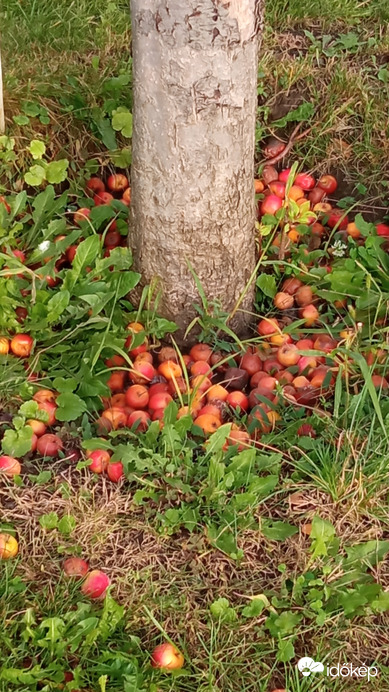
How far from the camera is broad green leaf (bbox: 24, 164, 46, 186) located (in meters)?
3.22

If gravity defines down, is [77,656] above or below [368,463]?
below

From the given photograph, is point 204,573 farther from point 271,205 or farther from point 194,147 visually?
point 271,205

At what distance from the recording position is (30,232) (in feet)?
10.3

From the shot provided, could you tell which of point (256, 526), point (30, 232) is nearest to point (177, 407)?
point (256, 526)

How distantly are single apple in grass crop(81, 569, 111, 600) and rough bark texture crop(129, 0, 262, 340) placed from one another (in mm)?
1068

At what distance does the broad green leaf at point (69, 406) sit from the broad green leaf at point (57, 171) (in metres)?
1.02

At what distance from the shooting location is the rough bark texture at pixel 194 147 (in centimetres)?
240

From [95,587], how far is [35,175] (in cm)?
170

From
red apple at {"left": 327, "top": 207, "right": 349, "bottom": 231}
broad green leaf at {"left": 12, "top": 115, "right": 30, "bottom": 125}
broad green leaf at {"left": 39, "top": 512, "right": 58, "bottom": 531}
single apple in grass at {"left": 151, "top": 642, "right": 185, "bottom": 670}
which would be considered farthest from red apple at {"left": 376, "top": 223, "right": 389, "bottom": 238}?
single apple in grass at {"left": 151, "top": 642, "right": 185, "bottom": 670}

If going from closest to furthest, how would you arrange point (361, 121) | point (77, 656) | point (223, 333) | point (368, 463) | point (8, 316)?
point (77, 656) < point (368, 463) < point (8, 316) < point (223, 333) < point (361, 121)

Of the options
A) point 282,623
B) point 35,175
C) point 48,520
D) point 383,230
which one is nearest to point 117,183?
point 35,175

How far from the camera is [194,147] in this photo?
8.55 ft

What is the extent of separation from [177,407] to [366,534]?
0.71 metres

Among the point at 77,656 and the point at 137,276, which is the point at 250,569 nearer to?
the point at 77,656
